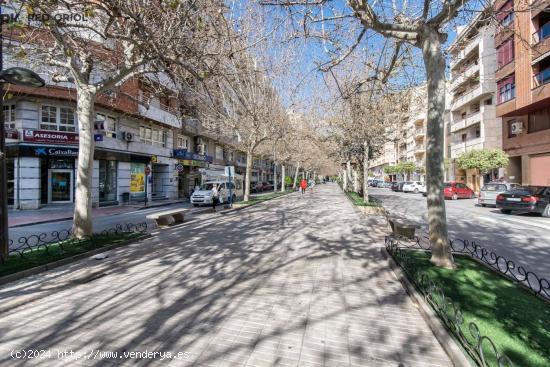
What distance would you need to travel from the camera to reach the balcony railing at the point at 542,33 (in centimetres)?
2208

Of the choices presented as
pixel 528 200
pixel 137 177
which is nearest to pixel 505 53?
pixel 528 200

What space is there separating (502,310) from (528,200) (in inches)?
549

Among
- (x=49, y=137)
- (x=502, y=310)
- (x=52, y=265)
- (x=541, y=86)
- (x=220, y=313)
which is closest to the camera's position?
(x=502, y=310)

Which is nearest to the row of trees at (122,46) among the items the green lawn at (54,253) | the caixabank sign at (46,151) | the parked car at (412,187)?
the green lawn at (54,253)

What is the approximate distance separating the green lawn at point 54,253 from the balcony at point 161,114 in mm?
15823

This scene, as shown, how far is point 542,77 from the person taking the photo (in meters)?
22.5

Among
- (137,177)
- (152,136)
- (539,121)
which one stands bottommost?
(137,177)

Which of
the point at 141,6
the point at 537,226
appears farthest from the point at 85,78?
the point at 537,226

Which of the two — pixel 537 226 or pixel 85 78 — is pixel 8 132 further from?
pixel 537 226

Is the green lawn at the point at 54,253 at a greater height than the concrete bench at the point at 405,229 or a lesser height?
lesser

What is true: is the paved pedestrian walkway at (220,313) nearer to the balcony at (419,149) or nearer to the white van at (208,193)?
the white van at (208,193)

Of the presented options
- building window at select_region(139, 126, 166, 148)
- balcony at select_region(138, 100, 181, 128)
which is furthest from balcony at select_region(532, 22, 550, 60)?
building window at select_region(139, 126, 166, 148)

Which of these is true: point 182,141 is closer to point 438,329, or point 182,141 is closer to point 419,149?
point 438,329

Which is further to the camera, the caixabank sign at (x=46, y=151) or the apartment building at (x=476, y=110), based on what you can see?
the apartment building at (x=476, y=110)
